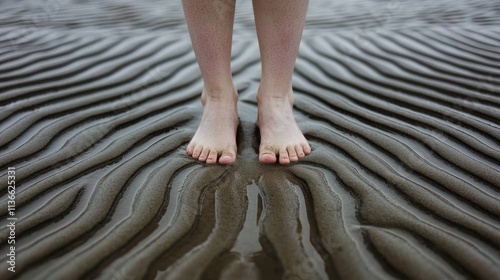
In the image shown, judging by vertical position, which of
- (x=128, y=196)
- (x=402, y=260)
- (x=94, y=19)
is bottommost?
(x=402, y=260)

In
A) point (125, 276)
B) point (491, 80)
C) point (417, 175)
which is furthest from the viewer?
point (491, 80)

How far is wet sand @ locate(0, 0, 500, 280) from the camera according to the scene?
122cm

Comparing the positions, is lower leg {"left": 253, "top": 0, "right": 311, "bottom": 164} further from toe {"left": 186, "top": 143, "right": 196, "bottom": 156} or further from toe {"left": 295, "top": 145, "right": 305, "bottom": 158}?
toe {"left": 186, "top": 143, "right": 196, "bottom": 156}

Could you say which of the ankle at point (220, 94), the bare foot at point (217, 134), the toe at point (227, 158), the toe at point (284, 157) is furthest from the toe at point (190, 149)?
the toe at point (284, 157)

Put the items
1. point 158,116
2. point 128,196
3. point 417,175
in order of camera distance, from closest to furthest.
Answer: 1. point 128,196
2. point 417,175
3. point 158,116

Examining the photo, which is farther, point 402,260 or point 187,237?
point 187,237

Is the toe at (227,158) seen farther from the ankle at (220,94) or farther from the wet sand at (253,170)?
the ankle at (220,94)

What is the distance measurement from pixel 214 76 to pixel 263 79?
0.81 ft

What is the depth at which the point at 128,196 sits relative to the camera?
1.53m

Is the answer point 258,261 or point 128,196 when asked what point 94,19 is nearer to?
point 128,196

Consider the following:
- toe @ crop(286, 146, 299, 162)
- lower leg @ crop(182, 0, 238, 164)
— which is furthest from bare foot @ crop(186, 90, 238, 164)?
toe @ crop(286, 146, 299, 162)

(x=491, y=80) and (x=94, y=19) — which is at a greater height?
(x=94, y=19)

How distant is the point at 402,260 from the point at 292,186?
53cm

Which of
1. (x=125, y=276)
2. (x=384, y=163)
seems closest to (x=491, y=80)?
(x=384, y=163)
